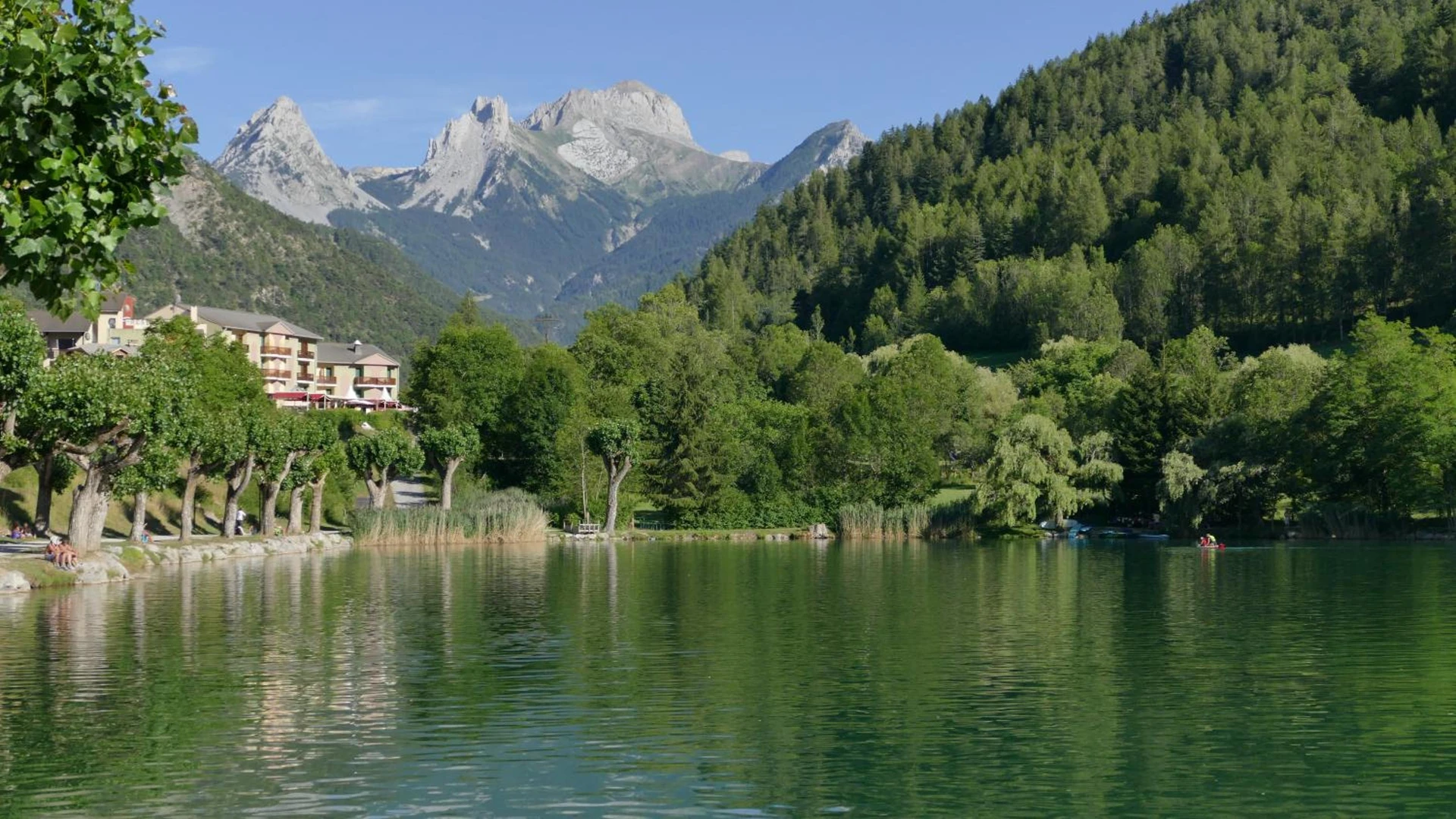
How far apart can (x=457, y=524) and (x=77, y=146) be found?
80.1m

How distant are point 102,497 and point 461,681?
36833 mm

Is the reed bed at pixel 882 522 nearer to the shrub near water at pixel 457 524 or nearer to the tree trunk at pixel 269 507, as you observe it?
the shrub near water at pixel 457 524

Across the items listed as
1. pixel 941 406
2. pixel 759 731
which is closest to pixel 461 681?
pixel 759 731

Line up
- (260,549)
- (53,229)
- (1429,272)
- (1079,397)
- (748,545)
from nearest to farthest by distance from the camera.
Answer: (53,229) → (260,549) → (748,545) → (1079,397) → (1429,272)

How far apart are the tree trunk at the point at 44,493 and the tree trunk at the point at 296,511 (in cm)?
1787

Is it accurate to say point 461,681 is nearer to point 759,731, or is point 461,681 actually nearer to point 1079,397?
point 759,731

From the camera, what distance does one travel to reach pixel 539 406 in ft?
382

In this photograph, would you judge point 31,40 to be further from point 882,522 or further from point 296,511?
point 882,522

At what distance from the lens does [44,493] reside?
68.1 m

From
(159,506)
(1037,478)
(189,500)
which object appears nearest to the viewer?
(189,500)

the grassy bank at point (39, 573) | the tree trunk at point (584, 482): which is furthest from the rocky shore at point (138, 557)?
the tree trunk at point (584, 482)

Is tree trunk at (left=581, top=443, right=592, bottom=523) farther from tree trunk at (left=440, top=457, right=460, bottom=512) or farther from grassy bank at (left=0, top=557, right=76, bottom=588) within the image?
grassy bank at (left=0, top=557, right=76, bottom=588)

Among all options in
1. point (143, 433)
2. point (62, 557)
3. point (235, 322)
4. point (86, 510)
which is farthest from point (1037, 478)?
point (235, 322)

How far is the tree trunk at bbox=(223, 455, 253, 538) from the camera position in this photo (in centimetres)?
7862
